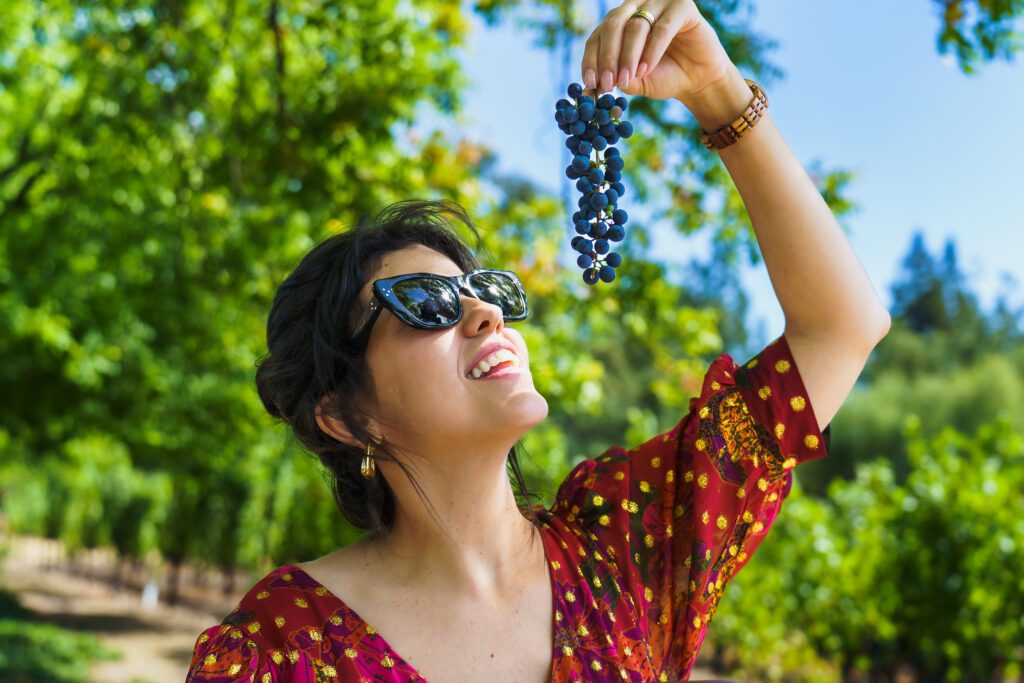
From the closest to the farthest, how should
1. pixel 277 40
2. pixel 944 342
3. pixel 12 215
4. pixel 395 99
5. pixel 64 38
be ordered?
pixel 277 40, pixel 395 99, pixel 64 38, pixel 12 215, pixel 944 342

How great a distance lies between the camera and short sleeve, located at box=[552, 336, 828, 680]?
167 cm

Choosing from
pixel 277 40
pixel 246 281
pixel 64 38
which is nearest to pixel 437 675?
pixel 277 40

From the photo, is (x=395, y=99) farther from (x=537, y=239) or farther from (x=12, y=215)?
(x=12, y=215)

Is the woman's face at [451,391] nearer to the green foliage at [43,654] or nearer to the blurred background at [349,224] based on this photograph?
the blurred background at [349,224]

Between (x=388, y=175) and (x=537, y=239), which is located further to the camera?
(x=537, y=239)

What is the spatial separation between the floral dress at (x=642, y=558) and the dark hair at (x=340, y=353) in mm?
193

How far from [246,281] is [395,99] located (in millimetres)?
1807

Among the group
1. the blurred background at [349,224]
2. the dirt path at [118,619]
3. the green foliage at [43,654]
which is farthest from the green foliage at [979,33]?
the dirt path at [118,619]

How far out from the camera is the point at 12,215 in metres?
8.08

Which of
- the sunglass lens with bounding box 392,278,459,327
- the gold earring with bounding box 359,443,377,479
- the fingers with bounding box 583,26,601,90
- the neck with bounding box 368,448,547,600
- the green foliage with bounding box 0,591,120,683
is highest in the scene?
the green foliage with bounding box 0,591,120,683

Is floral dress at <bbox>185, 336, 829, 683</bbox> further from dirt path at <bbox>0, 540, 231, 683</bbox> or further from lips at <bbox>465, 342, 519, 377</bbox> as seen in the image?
dirt path at <bbox>0, 540, 231, 683</bbox>

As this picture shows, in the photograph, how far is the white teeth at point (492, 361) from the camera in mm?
1604

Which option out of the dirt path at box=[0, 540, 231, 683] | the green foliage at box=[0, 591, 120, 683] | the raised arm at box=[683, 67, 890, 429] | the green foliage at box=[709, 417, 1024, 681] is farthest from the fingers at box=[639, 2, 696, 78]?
the dirt path at box=[0, 540, 231, 683]

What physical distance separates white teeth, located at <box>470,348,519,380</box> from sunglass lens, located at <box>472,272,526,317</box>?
0.16 m
